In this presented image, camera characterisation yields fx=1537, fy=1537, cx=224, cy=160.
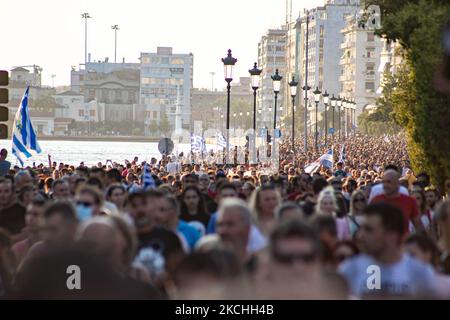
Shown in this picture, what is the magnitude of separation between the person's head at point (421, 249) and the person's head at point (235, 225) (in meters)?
0.99

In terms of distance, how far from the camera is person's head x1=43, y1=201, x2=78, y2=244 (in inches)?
368

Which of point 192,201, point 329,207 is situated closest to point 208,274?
point 329,207

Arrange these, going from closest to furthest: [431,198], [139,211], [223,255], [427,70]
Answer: [223,255]
[139,211]
[431,198]
[427,70]

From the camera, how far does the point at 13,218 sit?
14672 millimetres

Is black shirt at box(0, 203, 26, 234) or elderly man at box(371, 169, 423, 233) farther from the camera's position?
elderly man at box(371, 169, 423, 233)

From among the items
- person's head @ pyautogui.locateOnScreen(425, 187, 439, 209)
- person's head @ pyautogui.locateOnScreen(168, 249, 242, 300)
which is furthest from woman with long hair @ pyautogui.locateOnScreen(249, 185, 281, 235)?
person's head @ pyautogui.locateOnScreen(425, 187, 439, 209)

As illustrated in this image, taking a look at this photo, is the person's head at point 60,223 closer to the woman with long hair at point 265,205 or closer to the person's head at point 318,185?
the woman with long hair at point 265,205

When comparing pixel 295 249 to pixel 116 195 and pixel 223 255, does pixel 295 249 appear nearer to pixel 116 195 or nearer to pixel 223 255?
pixel 223 255

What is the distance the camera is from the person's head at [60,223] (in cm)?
936

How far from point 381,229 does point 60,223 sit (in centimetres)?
203

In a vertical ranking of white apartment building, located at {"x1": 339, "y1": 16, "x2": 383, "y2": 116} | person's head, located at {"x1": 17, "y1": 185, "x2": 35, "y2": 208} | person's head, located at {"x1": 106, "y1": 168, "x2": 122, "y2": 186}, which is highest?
white apartment building, located at {"x1": 339, "y1": 16, "x2": 383, "y2": 116}

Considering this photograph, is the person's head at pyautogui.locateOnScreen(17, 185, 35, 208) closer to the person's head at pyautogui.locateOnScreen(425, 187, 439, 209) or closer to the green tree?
the person's head at pyautogui.locateOnScreen(425, 187, 439, 209)

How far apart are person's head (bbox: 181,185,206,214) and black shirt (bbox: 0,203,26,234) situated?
155 centimetres
